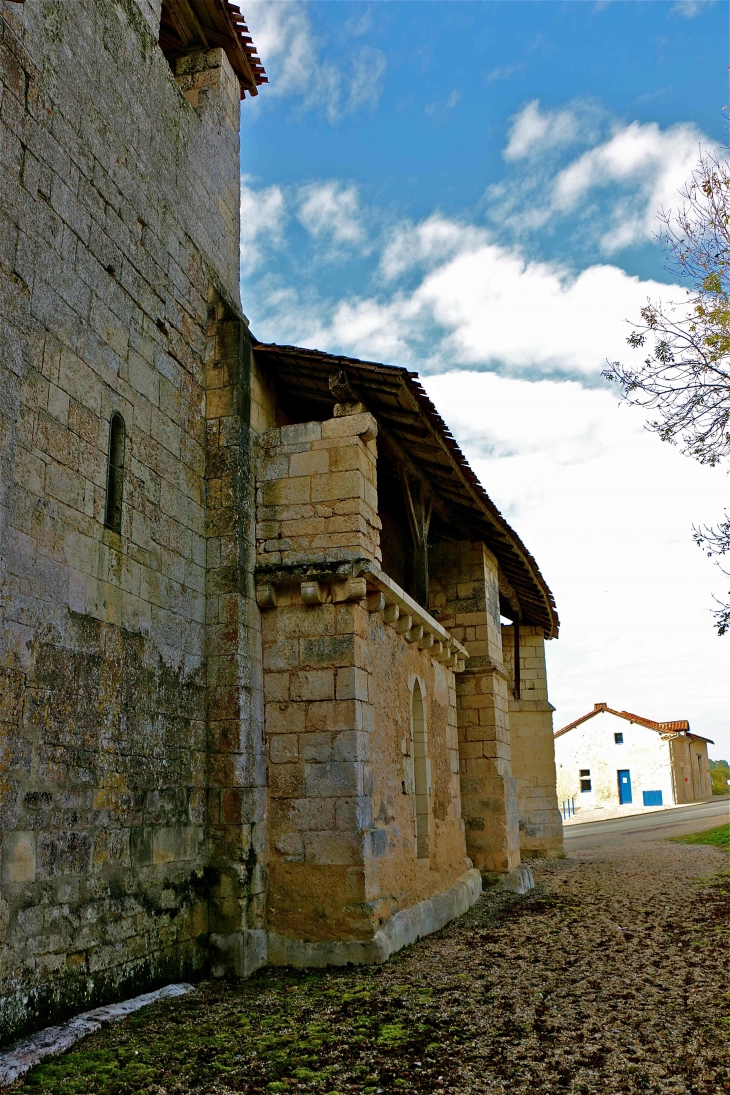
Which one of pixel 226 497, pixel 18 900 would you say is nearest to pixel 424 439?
pixel 226 497

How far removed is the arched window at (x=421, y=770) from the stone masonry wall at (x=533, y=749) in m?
7.24

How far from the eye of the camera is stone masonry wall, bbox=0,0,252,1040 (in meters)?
4.71

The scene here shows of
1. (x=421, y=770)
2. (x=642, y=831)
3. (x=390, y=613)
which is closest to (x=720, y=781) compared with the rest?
(x=642, y=831)

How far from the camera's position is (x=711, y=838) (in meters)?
17.6

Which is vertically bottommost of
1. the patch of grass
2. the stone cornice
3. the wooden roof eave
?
the patch of grass

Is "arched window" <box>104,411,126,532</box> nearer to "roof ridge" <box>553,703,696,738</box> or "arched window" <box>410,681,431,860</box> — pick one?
"arched window" <box>410,681,431,860</box>

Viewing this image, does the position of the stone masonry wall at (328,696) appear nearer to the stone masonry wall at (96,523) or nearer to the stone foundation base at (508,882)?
the stone masonry wall at (96,523)

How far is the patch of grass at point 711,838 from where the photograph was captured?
16844 mm

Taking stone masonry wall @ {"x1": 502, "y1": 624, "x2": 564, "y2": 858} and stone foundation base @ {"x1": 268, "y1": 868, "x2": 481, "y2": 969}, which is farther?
stone masonry wall @ {"x1": 502, "y1": 624, "x2": 564, "y2": 858}

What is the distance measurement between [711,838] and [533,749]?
4.63m

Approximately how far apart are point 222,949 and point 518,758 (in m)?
10.5

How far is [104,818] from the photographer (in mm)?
5328

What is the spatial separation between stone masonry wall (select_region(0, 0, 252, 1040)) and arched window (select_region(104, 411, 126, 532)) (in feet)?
0.24

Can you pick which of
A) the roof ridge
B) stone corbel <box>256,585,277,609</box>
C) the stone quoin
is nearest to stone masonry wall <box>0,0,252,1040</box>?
the stone quoin
